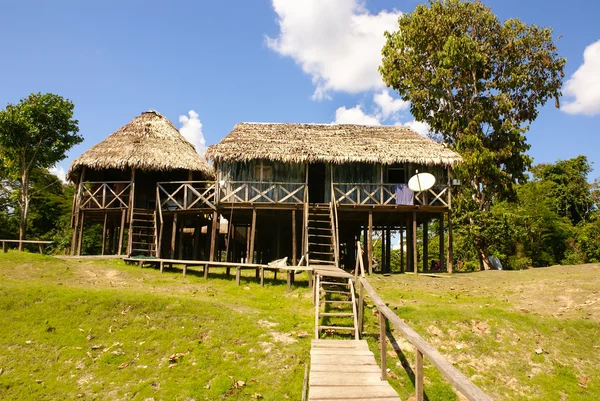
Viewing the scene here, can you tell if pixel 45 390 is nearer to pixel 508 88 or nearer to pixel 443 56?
pixel 443 56

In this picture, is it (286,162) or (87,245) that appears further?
(87,245)

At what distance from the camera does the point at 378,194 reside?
1894cm

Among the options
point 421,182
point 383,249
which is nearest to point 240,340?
point 421,182

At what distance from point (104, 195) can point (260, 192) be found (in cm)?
776

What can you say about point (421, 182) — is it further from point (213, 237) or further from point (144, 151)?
point (144, 151)

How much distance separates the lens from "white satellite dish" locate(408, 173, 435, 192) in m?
17.7

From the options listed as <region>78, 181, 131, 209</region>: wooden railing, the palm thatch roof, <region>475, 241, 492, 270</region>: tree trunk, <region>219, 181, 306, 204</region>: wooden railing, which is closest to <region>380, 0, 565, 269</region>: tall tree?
<region>475, 241, 492, 270</region>: tree trunk

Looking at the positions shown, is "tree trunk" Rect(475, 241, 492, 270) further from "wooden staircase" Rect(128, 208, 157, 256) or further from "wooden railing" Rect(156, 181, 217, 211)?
"wooden staircase" Rect(128, 208, 157, 256)

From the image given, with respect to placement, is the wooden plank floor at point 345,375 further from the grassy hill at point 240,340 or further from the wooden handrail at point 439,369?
the grassy hill at point 240,340

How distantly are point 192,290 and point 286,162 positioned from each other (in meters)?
7.00

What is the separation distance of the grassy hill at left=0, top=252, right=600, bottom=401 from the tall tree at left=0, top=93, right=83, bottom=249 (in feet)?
39.8

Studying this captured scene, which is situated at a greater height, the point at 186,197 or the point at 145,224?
the point at 186,197

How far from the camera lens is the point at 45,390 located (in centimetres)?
803

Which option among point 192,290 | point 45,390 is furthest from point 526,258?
point 45,390
